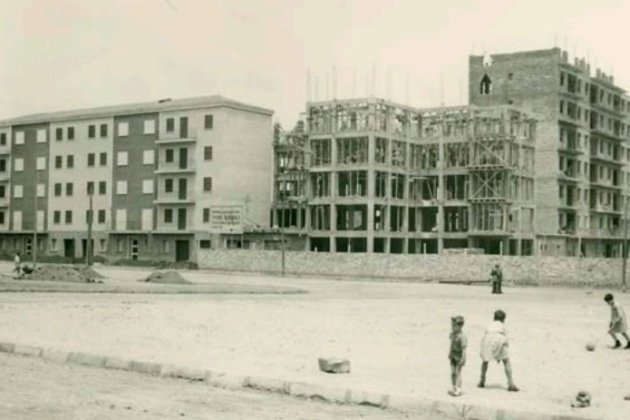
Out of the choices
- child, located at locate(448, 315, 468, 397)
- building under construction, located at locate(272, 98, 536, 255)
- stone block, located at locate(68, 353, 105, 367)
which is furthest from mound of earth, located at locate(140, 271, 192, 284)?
child, located at locate(448, 315, 468, 397)

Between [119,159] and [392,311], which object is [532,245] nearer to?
[119,159]

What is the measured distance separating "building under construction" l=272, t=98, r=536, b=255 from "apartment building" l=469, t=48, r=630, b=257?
319cm

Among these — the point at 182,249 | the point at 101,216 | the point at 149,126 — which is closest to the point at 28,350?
the point at 182,249

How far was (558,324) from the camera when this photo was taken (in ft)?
84.1

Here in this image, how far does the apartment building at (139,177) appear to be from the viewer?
7788 cm

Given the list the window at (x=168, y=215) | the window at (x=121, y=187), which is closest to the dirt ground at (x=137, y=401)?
the window at (x=168, y=215)

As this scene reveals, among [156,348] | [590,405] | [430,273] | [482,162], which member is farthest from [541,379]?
[482,162]

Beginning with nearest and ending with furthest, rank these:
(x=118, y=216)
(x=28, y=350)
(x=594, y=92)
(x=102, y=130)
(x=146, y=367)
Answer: (x=146, y=367), (x=28, y=350), (x=118, y=216), (x=102, y=130), (x=594, y=92)

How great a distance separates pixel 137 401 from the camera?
37.6 ft

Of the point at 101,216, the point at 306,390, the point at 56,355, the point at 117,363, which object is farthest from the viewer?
the point at 101,216

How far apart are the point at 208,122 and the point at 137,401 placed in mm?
67737

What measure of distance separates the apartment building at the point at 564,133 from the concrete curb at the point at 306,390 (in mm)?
69962

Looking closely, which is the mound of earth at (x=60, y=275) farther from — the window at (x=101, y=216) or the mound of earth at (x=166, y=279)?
the window at (x=101, y=216)

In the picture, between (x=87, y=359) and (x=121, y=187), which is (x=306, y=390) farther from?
(x=121, y=187)
